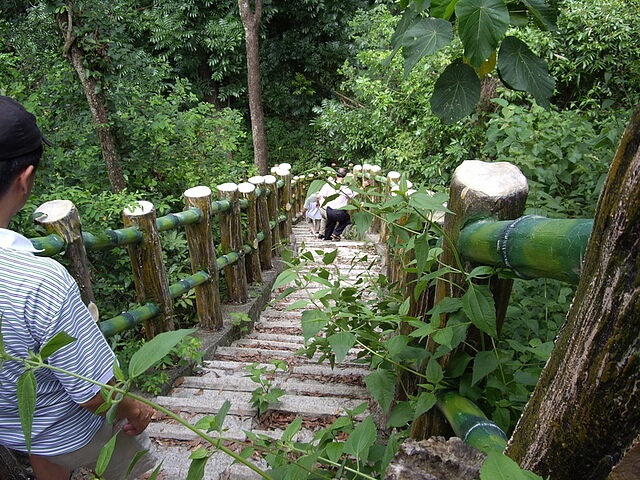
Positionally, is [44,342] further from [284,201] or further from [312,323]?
[284,201]

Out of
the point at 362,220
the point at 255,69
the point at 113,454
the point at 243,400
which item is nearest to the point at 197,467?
the point at 362,220

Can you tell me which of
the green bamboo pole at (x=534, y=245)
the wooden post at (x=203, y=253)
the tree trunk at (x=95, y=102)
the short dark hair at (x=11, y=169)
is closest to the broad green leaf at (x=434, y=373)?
the green bamboo pole at (x=534, y=245)

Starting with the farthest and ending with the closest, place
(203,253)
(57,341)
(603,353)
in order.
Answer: (203,253) → (57,341) → (603,353)

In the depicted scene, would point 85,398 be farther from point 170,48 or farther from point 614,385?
point 170,48

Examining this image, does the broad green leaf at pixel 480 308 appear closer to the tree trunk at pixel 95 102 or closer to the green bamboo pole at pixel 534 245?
the green bamboo pole at pixel 534 245

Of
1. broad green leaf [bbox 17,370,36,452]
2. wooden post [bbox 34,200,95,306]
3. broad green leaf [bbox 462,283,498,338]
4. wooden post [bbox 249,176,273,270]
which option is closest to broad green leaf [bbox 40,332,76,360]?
broad green leaf [bbox 17,370,36,452]

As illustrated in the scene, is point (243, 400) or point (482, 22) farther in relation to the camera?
point (243, 400)

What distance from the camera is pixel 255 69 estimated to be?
12719 millimetres

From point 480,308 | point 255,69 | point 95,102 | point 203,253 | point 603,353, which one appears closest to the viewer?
point 603,353

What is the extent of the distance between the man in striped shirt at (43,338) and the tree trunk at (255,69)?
11630mm

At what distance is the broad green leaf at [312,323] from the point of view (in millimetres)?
1480

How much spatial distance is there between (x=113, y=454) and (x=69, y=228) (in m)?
1.19

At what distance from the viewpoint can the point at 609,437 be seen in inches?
20.2

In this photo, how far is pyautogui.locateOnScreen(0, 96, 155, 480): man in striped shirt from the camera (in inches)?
49.4
